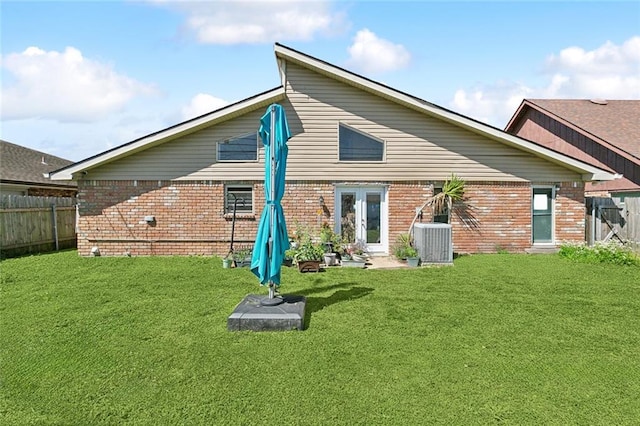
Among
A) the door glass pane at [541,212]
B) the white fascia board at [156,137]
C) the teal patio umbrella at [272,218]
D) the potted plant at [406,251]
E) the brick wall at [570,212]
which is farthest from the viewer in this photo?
the door glass pane at [541,212]

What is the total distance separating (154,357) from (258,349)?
1.13 metres

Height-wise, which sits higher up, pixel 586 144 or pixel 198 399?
pixel 586 144

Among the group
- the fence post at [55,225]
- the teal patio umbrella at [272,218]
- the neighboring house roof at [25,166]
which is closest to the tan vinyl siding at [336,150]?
the fence post at [55,225]

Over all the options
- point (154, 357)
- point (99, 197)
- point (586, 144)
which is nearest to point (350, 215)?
point (99, 197)

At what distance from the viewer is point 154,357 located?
4418mm

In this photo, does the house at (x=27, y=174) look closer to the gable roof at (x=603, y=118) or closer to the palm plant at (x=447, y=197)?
the palm plant at (x=447, y=197)

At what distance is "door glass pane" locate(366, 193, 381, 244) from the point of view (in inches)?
477

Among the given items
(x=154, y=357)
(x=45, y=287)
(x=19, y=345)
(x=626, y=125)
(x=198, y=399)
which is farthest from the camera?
(x=626, y=125)

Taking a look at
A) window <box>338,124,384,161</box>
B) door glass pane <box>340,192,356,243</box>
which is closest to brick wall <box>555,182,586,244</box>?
window <box>338,124,384,161</box>

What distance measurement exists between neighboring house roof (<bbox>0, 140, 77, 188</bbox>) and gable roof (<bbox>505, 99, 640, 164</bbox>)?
22.0 meters

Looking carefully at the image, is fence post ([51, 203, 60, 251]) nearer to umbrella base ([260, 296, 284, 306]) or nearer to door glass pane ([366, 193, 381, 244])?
door glass pane ([366, 193, 381, 244])

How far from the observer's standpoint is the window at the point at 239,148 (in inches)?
464

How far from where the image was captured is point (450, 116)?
11594mm

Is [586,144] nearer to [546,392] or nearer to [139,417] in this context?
[546,392]
